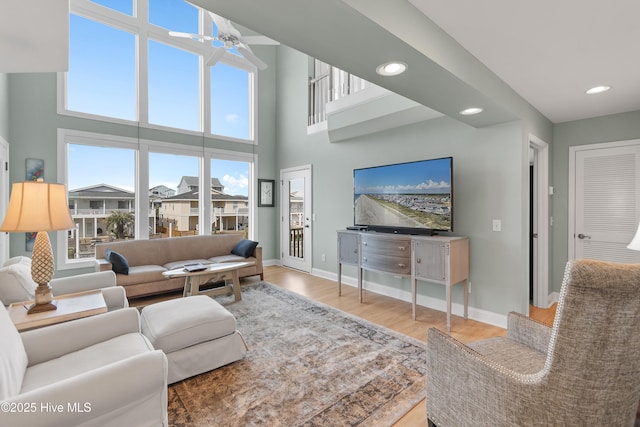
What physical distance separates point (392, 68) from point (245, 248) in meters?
3.76

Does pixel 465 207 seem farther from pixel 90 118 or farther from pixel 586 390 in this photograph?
pixel 90 118

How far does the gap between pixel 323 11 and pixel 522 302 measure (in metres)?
3.17

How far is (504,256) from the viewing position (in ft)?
9.98

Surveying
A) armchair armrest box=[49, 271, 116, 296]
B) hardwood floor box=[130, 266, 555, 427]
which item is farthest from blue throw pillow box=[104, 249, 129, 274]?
armchair armrest box=[49, 271, 116, 296]

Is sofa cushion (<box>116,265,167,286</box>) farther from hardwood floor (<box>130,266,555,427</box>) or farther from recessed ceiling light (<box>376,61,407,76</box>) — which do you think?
recessed ceiling light (<box>376,61,407,76</box>)

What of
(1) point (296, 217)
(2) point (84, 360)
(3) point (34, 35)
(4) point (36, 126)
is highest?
(4) point (36, 126)

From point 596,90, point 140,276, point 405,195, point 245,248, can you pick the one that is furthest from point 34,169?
point 596,90

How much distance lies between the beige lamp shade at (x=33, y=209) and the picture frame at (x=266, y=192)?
437 centimetres

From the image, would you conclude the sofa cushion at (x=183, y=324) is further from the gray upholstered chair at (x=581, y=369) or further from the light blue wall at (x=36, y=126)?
the light blue wall at (x=36, y=126)

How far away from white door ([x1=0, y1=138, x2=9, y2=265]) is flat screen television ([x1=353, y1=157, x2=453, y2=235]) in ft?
14.0

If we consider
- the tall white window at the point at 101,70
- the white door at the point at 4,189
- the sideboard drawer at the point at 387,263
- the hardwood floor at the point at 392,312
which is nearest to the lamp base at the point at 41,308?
the hardwood floor at the point at 392,312

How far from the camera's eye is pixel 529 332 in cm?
165

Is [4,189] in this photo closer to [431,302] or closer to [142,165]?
[142,165]

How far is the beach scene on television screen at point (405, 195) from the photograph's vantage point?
3242mm
